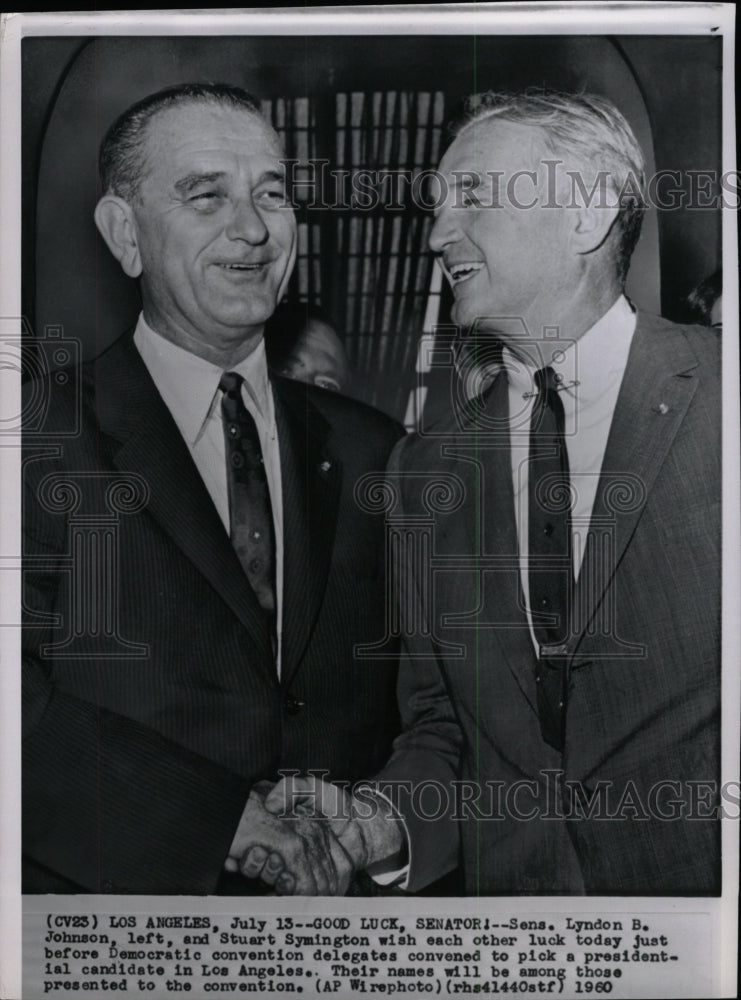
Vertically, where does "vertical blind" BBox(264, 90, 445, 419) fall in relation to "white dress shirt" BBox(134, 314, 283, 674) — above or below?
above

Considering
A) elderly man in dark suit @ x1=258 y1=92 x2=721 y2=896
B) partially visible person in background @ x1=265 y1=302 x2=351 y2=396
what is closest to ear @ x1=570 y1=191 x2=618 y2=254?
elderly man in dark suit @ x1=258 y1=92 x2=721 y2=896

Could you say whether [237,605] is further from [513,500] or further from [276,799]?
[513,500]

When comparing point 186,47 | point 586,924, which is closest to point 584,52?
point 186,47

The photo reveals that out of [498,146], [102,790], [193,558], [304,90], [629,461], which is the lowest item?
[102,790]

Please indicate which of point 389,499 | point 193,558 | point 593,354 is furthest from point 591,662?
point 193,558

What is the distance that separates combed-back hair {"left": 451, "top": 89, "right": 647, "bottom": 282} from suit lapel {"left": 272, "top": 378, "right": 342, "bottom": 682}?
2.77ft

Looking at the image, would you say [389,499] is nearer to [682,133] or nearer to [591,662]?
[591,662]

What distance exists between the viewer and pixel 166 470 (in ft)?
8.61

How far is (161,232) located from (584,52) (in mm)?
1204

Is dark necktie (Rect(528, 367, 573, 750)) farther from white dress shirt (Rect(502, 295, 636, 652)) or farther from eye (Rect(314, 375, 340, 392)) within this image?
eye (Rect(314, 375, 340, 392))

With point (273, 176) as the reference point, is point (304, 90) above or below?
above

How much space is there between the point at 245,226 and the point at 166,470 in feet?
2.18

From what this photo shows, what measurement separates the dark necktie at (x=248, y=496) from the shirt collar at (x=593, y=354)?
70cm

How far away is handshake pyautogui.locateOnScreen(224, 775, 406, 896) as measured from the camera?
2.59 metres
